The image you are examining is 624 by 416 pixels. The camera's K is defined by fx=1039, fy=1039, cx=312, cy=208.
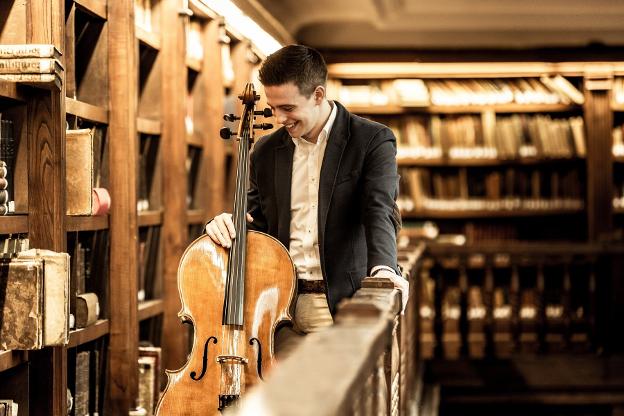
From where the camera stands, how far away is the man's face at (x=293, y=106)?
2.78 metres

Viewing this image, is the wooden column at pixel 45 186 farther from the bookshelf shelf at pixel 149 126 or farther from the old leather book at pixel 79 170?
the bookshelf shelf at pixel 149 126

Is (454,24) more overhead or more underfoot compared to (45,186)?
more overhead

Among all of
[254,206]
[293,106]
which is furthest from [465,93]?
[293,106]

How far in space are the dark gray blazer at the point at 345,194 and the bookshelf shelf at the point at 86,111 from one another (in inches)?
32.5

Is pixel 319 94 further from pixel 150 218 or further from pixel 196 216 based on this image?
pixel 196 216

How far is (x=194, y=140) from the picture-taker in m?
5.23

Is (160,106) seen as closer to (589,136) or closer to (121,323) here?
(121,323)

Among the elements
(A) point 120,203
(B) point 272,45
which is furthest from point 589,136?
(A) point 120,203

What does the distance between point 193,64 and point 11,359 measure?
2659mm

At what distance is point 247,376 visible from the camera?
8.97ft

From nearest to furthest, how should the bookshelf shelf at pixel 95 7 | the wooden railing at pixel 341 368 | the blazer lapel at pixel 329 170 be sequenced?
the wooden railing at pixel 341 368
the blazer lapel at pixel 329 170
the bookshelf shelf at pixel 95 7

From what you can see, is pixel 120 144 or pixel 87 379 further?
pixel 120 144

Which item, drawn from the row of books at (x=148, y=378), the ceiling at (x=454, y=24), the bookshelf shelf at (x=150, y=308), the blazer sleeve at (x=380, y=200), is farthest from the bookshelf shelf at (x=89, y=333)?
the ceiling at (x=454, y=24)

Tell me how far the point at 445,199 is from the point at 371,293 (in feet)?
18.7
